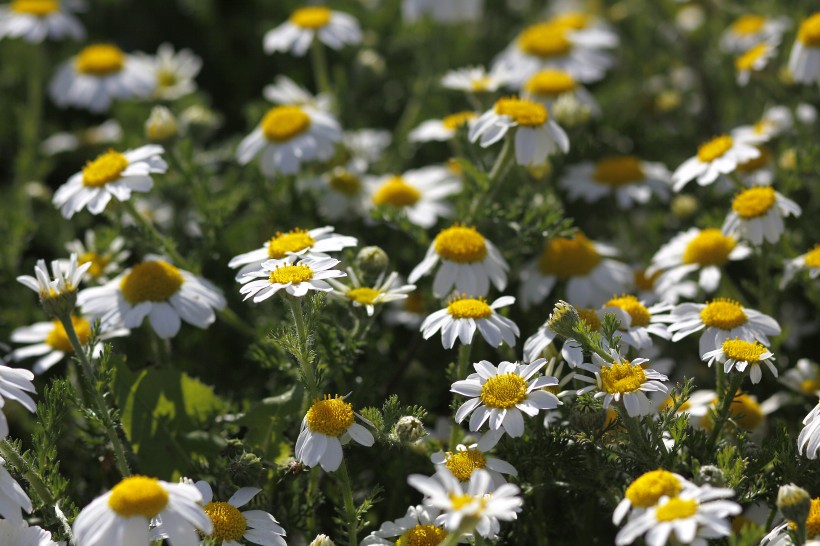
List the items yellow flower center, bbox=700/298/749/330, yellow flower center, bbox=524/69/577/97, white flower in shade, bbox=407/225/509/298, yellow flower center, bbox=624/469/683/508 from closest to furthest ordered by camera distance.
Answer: yellow flower center, bbox=624/469/683/508 < yellow flower center, bbox=700/298/749/330 < white flower in shade, bbox=407/225/509/298 < yellow flower center, bbox=524/69/577/97

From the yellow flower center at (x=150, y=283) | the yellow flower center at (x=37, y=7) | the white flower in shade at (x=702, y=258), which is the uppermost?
the yellow flower center at (x=37, y=7)

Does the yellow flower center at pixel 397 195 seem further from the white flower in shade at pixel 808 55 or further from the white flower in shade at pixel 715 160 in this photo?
the white flower in shade at pixel 808 55

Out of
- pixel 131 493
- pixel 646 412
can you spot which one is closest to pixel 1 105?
pixel 131 493

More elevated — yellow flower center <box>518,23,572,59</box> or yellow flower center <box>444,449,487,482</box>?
yellow flower center <box>518,23,572,59</box>

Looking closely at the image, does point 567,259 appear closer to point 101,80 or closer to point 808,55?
point 808,55

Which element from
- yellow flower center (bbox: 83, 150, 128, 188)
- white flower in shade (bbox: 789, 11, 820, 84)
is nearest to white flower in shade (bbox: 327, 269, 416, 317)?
yellow flower center (bbox: 83, 150, 128, 188)

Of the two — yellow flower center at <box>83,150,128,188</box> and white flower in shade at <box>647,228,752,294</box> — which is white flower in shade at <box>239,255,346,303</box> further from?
white flower in shade at <box>647,228,752,294</box>

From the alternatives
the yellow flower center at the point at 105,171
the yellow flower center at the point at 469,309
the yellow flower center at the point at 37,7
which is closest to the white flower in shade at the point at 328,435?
the yellow flower center at the point at 469,309
